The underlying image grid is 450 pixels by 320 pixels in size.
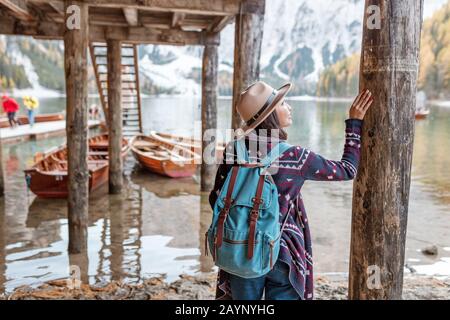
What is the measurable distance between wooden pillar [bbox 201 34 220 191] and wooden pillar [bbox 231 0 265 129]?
3373 millimetres

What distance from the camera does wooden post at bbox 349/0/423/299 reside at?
91.5 inches

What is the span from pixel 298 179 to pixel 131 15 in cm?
691

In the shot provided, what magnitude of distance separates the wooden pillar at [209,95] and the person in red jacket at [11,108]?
13.3 m

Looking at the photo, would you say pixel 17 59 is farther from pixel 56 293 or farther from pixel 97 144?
pixel 56 293

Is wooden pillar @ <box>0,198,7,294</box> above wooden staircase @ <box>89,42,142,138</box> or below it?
below

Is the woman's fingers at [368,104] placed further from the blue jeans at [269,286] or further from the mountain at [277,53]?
the mountain at [277,53]

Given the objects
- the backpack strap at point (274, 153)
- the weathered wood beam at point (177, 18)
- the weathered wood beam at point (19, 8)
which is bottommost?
the backpack strap at point (274, 153)

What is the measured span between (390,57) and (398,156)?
0.50 meters

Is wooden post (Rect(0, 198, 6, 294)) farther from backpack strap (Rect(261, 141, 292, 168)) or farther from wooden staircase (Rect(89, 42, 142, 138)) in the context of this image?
wooden staircase (Rect(89, 42, 142, 138))

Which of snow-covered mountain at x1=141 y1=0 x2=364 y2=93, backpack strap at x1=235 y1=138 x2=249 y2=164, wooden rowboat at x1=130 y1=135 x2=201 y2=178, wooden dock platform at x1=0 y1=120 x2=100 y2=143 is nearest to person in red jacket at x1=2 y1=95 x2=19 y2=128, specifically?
wooden dock platform at x1=0 y1=120 x2=100 y2=143

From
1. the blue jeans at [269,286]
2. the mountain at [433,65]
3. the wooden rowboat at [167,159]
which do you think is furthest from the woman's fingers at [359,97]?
the mountain at [433,65]

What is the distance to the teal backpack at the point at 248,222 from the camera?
2.02 meters

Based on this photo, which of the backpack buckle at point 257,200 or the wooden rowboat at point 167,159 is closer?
the backpack buckle at point 257,200
